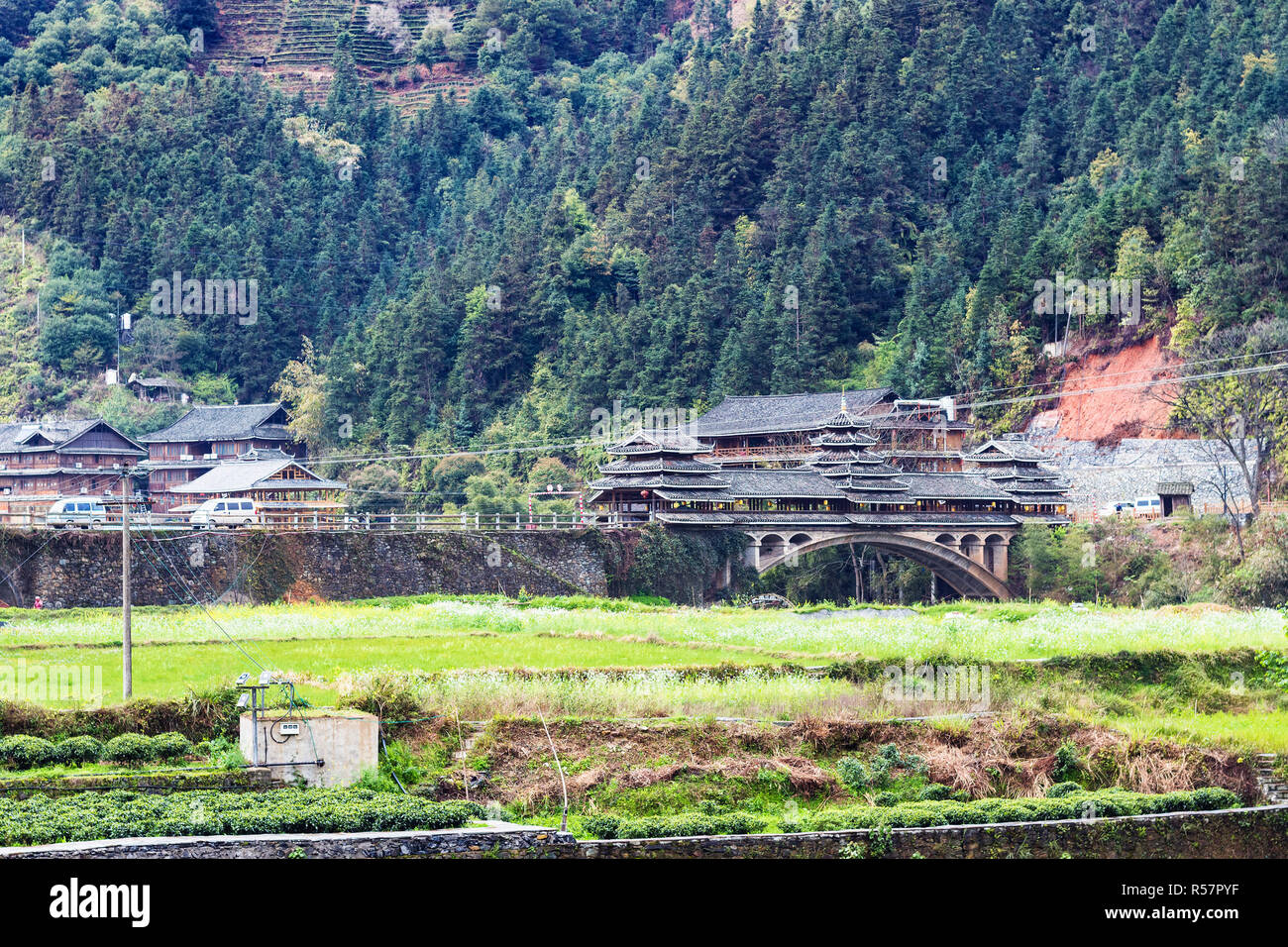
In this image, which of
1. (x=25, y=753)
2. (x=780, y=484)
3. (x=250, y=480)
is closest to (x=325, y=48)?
(x=250, y=480)

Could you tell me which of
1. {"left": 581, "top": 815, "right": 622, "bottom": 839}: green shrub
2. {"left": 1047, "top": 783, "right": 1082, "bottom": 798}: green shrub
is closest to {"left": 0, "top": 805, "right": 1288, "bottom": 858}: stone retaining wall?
{"left": 581, "top": 815, "right": 622, "bottom": 839}: green shrub

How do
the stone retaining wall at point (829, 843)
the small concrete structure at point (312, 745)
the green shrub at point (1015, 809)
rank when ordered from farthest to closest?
the green shrub at point (1015, 809), the small concrete structure at point (312, 745), the stone retaining wall at point (829, 843)

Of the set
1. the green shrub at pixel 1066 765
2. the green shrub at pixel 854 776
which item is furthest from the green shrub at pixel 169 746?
the green shrub at pixel 1066 765

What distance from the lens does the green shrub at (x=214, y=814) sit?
25.1 m

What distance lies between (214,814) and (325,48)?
572 ft

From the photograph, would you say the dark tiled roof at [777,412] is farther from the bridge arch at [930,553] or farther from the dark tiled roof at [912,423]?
the bridge arch at [930,553]

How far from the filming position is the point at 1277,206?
284 ft

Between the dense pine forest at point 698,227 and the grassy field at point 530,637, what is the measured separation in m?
33.5

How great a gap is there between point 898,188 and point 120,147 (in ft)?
201

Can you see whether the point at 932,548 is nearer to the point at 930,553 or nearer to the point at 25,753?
the point at 930,553

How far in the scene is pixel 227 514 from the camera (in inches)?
2854

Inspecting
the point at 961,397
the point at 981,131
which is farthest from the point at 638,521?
the point at 981,131

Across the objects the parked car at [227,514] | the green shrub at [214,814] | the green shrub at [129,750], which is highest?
the parked car at [227,514]

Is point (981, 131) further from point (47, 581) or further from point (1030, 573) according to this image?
point (47, 581)
